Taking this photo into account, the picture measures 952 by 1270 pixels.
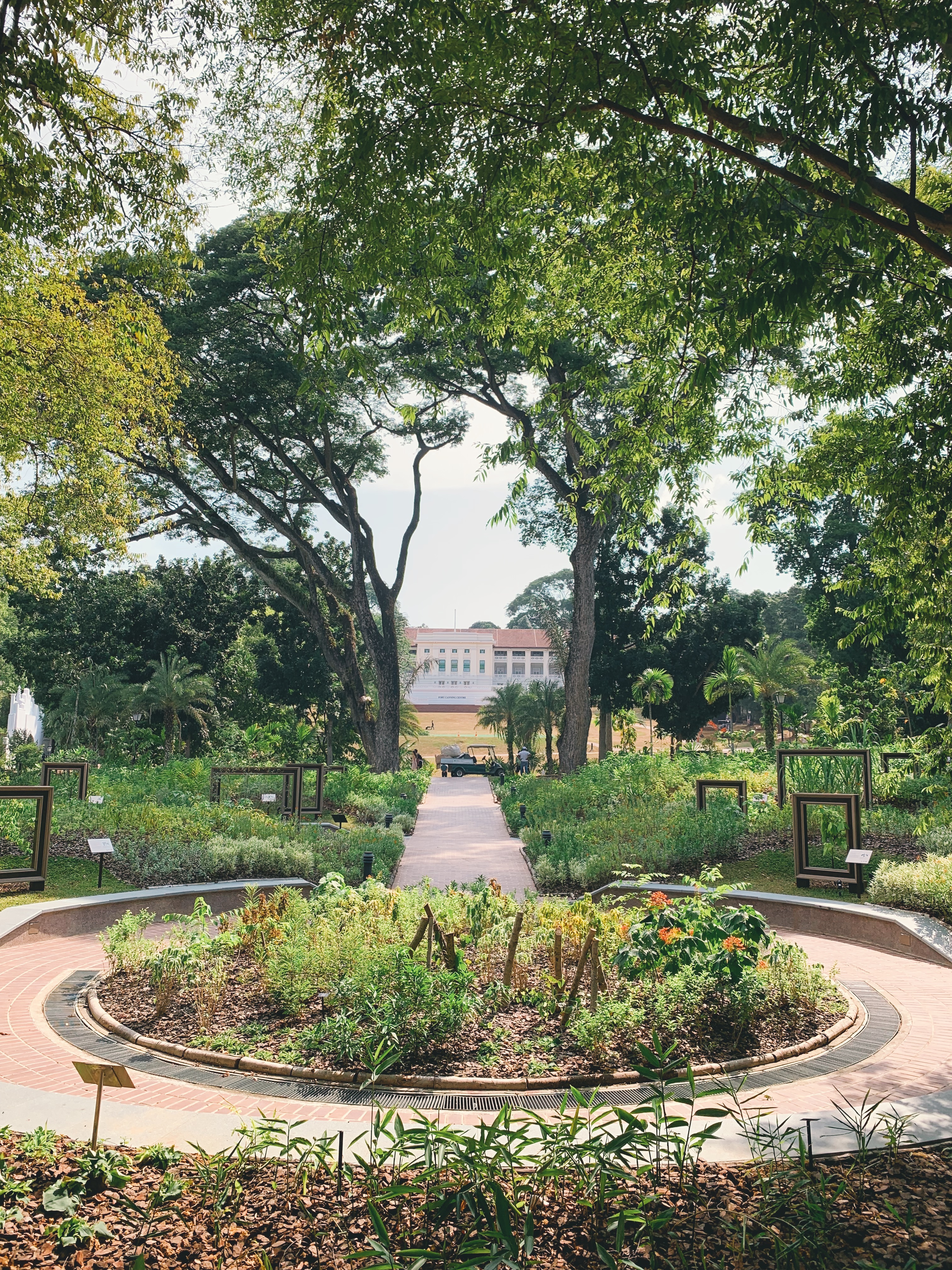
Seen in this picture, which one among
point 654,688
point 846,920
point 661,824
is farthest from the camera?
point 654,688

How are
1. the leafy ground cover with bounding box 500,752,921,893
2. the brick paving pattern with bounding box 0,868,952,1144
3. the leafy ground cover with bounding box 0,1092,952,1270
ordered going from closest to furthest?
the leafy ground cover with bounding box 0,1092,952,1270, the brick paving pattern with bounding box 0,868,952,1144, the leafy ground cover with bounding box 500,752,921,893

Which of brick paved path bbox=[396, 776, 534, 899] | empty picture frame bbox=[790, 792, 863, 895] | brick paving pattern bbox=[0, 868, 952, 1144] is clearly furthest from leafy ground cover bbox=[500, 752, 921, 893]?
brick paving pattern bbox=[0, 868, 952, 1144]

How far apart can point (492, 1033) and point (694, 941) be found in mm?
1481

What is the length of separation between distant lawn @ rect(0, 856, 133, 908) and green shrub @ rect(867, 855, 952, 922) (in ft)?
30.2

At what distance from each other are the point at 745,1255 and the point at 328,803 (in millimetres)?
17439

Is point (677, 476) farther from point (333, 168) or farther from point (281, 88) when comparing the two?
point (281, 88)

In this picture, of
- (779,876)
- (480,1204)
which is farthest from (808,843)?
(480,1204)

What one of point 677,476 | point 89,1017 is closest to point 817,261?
point 677,476

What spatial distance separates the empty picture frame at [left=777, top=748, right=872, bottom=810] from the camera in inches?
514

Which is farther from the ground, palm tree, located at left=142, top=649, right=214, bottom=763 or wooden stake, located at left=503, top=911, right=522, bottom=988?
palm tree, located at left=142, top=649, right=214, bottom=763

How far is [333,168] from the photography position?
4781 millimetres

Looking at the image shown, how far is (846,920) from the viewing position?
953 cm

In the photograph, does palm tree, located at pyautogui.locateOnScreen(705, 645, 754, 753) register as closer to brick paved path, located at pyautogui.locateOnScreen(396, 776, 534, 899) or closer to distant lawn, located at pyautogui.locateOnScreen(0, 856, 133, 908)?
brick paved path, located at pyautogui.locateOnScreen(396, 776, 534, 899)

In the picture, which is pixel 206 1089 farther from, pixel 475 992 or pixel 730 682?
pixel 730 682
